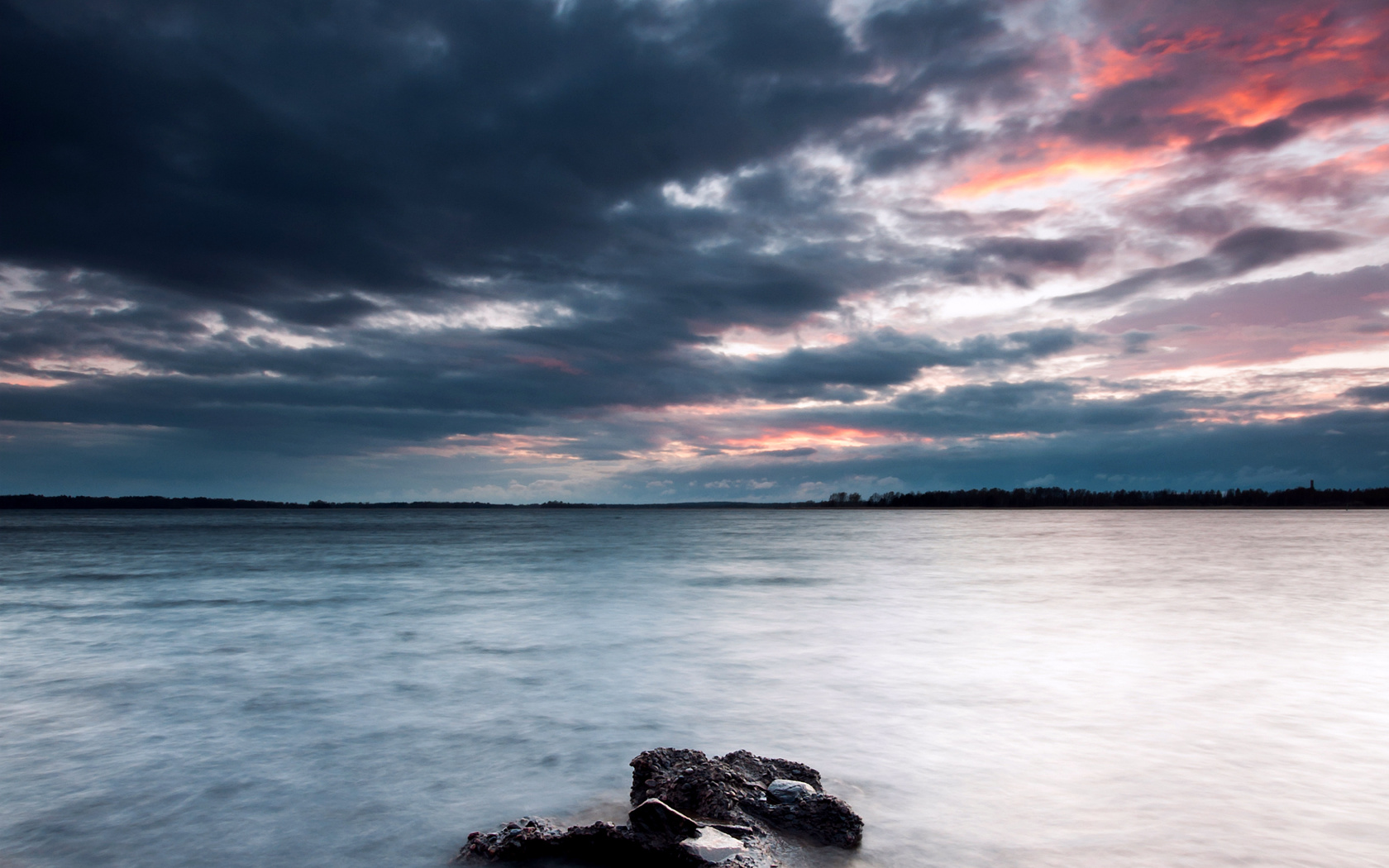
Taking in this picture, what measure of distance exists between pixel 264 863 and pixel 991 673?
7.45 metres

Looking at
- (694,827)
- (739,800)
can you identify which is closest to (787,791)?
(739,800)

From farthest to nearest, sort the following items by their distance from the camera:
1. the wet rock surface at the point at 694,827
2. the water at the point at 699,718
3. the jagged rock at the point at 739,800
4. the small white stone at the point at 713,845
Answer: the water at the point at 699,718, the jagged rock at the point at 739,800, the wet rock surface at the point at 694,827, the small white stone at the point at 713,845

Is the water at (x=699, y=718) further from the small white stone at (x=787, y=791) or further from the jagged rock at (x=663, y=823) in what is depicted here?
the jagged rock at (x=663, y=823)

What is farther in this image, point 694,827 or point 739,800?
point 739,800

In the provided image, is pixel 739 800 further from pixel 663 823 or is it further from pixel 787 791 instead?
pixel 663 823

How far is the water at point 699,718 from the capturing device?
418 cm

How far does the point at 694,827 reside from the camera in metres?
3.42

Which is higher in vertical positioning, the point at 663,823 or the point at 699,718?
the point at 663,823

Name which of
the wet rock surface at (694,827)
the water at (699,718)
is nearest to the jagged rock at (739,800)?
the wet rock surface at (694,827)

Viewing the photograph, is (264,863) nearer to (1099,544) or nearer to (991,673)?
(991,673)

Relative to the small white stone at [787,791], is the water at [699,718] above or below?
below

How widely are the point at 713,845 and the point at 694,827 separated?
6.0 inches

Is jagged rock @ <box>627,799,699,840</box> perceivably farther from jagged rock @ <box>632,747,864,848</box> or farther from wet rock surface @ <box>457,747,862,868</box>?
Answer: jagged rock @ <box>632,747,864,848</box>

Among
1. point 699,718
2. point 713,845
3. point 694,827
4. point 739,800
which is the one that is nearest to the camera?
point 713,845
